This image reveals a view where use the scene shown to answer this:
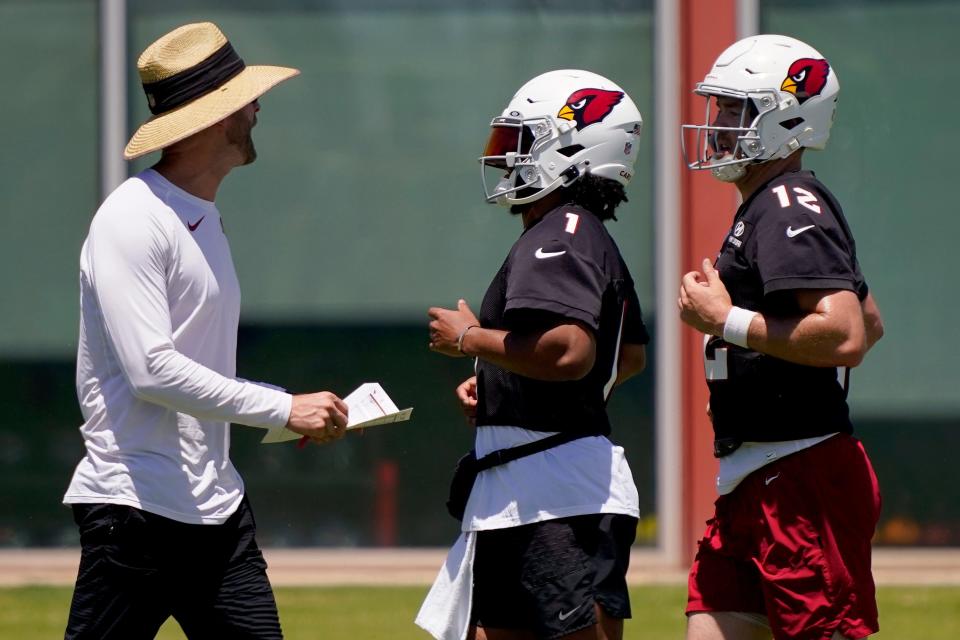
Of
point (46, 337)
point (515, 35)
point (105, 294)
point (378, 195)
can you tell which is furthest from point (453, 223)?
point (105, 294)

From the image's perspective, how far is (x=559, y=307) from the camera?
3482 millimetres

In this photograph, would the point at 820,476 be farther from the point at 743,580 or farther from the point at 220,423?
the point at 220,423

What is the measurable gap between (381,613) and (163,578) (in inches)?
115

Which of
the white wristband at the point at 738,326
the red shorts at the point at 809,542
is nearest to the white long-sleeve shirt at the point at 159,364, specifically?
the white wristband at the point at 738,326

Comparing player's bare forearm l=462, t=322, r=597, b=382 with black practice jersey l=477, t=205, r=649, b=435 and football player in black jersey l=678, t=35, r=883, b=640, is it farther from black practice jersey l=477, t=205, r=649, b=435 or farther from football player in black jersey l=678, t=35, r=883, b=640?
football player in black jersey l=678, t=35, r=883, b=640

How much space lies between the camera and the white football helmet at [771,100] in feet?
12.7

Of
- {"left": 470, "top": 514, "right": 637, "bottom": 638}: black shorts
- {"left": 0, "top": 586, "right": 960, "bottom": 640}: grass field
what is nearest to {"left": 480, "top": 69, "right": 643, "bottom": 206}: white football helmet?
{"left": 470, "top": 514, "right": 637, "bottom": 638}: black shorts

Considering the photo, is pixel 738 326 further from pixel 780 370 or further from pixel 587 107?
pixel 587 107

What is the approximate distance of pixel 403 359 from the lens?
7359 mm

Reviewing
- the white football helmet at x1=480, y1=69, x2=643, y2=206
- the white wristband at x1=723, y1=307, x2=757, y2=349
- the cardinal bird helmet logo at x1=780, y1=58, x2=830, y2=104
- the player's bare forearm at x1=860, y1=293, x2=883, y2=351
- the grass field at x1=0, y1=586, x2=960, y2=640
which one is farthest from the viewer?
the grass field at x1=0, y1=586, x2=960, y2=640

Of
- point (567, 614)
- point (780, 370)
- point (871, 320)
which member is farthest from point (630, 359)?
point (567, 614)

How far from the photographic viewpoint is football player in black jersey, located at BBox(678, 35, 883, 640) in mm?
3572

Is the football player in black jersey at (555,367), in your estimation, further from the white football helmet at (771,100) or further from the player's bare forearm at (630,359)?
A: the white football helmet at (771,100)

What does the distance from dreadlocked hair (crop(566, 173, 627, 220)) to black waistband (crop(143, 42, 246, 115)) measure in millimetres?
898
